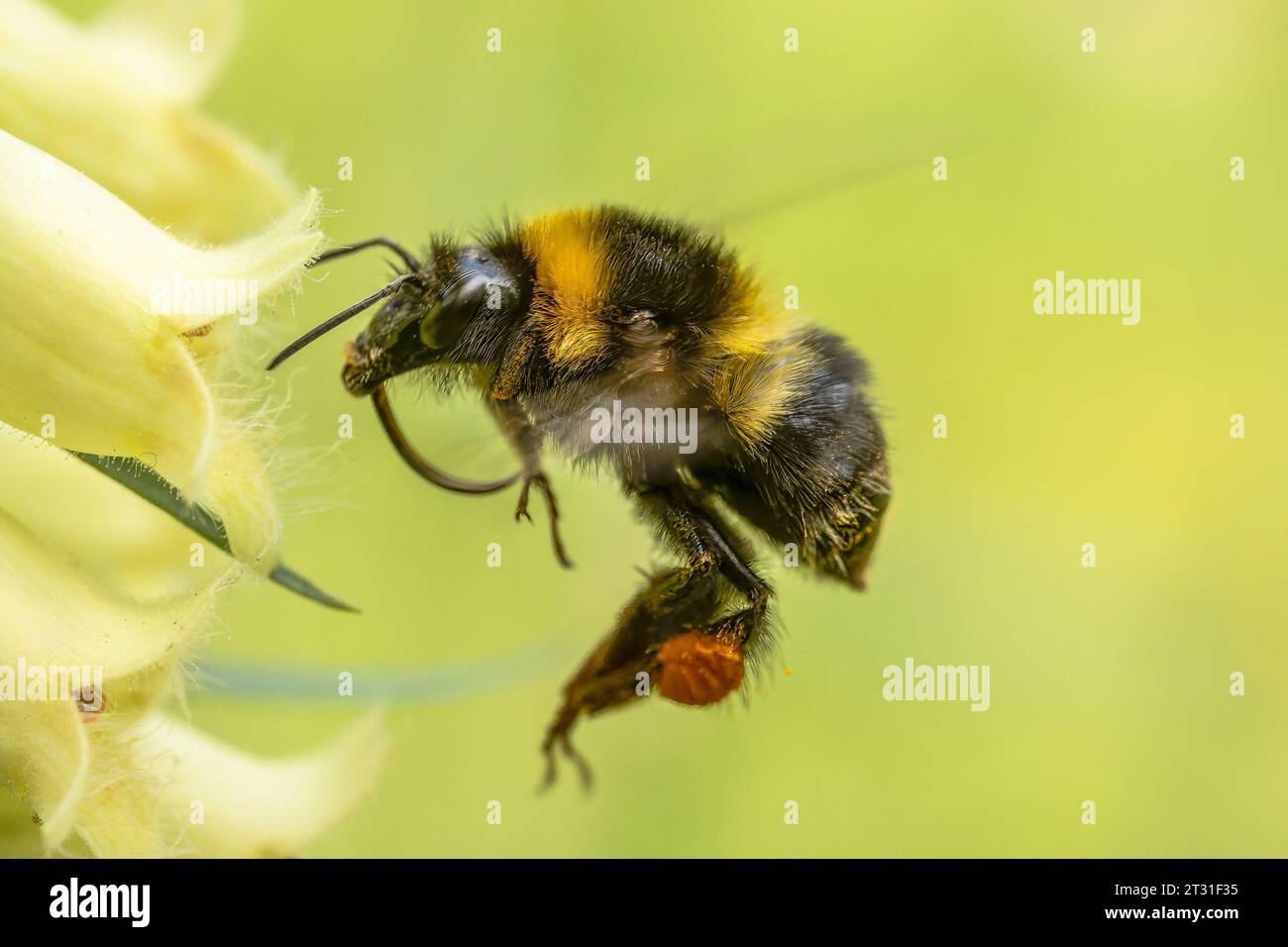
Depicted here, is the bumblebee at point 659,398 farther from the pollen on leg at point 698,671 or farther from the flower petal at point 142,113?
the flower petal at point 142,113

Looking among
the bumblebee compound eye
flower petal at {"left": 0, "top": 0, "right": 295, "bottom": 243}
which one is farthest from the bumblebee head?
flower petal at {"left": 0, "top": 0, "right": 295, "bottom": 243}

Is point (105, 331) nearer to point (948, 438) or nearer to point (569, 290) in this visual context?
point (569, 290)

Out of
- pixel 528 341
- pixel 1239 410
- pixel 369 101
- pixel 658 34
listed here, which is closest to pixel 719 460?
pixel 528 341

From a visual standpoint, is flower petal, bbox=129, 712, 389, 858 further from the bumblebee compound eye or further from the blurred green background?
the blurred green background

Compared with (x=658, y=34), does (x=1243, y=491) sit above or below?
below

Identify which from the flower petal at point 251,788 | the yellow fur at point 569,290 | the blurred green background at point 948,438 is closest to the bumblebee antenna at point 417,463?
the yellow fur at point 569,290
